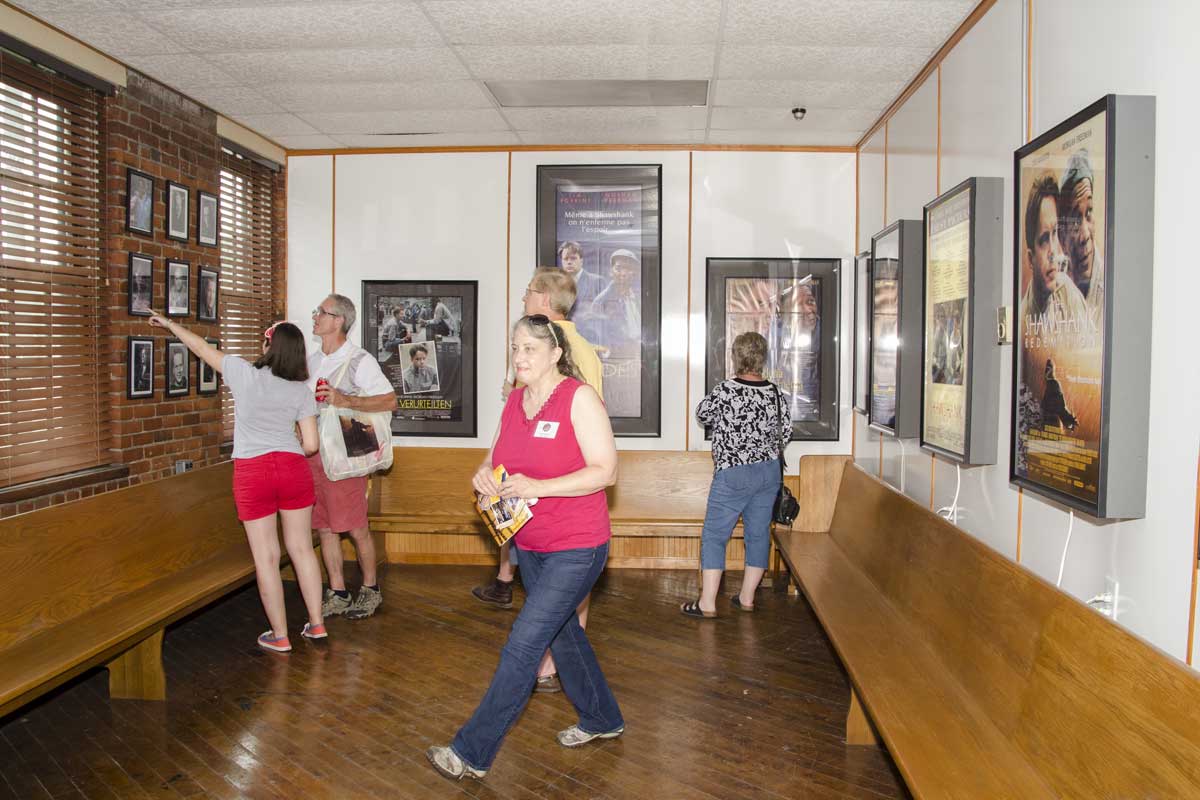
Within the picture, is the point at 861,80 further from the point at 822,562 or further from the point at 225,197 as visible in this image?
the point at 225,197

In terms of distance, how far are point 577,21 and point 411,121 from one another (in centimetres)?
215

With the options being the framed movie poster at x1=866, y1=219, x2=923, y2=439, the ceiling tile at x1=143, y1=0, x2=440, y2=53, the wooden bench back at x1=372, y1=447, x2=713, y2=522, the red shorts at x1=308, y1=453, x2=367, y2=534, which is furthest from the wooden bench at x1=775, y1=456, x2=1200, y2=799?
the ceiling tile at x1=143, y1=0, x2=440, y2=53

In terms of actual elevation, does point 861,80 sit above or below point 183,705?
above

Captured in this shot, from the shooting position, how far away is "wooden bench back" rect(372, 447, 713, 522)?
20.4 feet

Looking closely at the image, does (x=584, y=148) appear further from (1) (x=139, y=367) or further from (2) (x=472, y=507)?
(1) (x=139, y=367)

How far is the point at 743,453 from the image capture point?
496 cm

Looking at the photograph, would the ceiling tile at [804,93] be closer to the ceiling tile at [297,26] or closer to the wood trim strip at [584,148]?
the wood trim strip at [584,148]

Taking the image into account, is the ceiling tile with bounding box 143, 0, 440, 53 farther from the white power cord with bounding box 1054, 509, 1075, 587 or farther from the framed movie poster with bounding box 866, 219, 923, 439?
the white power cord with bounding box 1054, 509, 1075, 587

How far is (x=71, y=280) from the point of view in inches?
175

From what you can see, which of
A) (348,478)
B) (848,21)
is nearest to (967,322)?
(848,21)

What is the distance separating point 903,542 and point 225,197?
4.92 metres

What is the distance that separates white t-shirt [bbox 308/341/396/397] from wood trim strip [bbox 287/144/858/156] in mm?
2252

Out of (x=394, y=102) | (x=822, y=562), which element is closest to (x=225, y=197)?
(x=394, y=102)

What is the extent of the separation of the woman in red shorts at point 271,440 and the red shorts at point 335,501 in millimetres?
587
